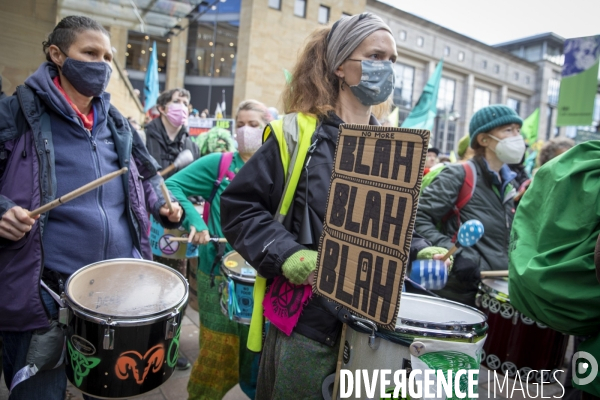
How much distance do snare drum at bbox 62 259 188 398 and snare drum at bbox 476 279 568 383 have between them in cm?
186

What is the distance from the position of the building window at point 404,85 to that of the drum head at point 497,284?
3994 centimetres

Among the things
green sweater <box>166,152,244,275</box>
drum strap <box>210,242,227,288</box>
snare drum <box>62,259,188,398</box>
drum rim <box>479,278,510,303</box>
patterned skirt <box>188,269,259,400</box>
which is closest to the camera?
snare drum <box>62,259,188,398</box>

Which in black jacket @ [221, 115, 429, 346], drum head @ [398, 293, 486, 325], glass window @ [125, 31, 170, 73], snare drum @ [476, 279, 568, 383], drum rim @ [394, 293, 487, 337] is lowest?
snare drum @ [476, 279, 568, 383]

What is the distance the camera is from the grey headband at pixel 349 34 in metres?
1.90

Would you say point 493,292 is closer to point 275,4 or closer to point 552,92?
point 275,4

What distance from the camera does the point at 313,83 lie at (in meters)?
2.03

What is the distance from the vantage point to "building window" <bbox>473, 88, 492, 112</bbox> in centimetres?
5056

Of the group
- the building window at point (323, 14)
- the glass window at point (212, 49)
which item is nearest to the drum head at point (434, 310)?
the building window at point (323, 14)

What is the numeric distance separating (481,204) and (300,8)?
3019 centimetres

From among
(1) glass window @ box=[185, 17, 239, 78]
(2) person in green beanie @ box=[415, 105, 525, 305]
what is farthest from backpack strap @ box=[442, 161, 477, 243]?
(1) glass window @ box=[185, 17, 239, 78]

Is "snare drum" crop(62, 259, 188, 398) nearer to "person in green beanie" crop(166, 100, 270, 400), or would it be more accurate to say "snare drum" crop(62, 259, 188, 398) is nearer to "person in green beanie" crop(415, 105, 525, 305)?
"person in green beanie" crop(166, 100, 270, 400)

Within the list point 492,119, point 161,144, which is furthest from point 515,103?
point 492,119

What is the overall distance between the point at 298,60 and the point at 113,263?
1274 millimetres

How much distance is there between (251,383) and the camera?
9.73 feet
